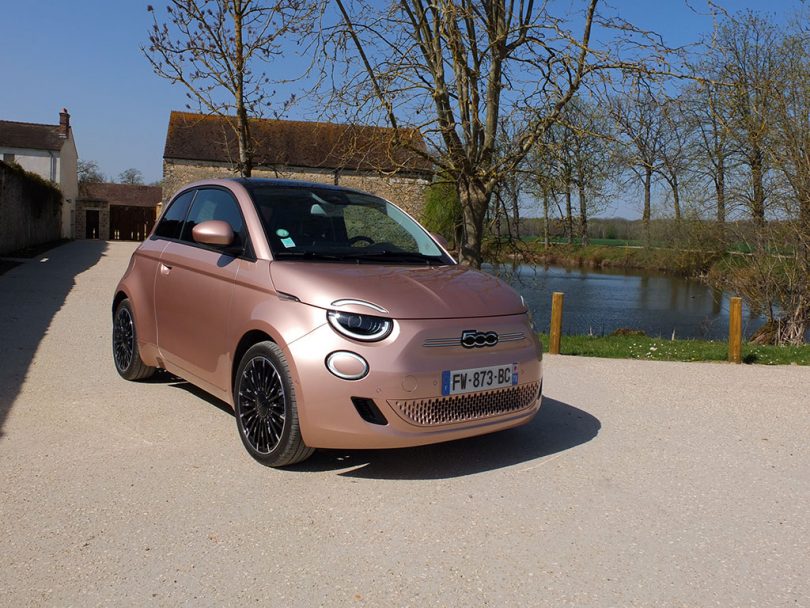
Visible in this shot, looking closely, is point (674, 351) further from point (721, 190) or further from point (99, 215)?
point (99, 215)

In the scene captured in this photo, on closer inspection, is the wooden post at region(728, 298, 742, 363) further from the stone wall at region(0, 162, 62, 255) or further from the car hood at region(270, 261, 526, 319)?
the stone wall at region(0, 162, 62, 255)

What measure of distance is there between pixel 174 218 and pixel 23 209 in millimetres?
20869

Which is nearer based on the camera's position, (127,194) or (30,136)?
(30,136)

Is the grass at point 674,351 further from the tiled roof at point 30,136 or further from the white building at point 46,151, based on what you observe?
the tiled roof at point 30,136

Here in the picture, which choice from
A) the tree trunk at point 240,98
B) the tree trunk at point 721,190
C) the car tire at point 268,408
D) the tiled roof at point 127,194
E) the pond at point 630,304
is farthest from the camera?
the tiled roof at point 127,194

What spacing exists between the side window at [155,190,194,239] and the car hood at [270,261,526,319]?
1.74 m

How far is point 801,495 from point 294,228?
136 inches

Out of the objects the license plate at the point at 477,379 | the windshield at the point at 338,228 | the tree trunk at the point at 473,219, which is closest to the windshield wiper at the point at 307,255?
the windshield at the point at 338,228

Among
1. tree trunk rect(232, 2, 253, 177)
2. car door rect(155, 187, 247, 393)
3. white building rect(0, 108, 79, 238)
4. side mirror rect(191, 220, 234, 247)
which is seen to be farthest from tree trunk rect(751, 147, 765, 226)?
white building rect(0, 108, 79, 238)

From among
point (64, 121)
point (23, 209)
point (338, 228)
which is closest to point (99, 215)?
point (64, 121)

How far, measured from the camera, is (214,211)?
203 inches

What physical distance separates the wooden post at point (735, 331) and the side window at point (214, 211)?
23.3ft

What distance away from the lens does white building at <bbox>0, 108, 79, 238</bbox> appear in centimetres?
4612

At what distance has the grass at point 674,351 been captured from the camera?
10.1m
